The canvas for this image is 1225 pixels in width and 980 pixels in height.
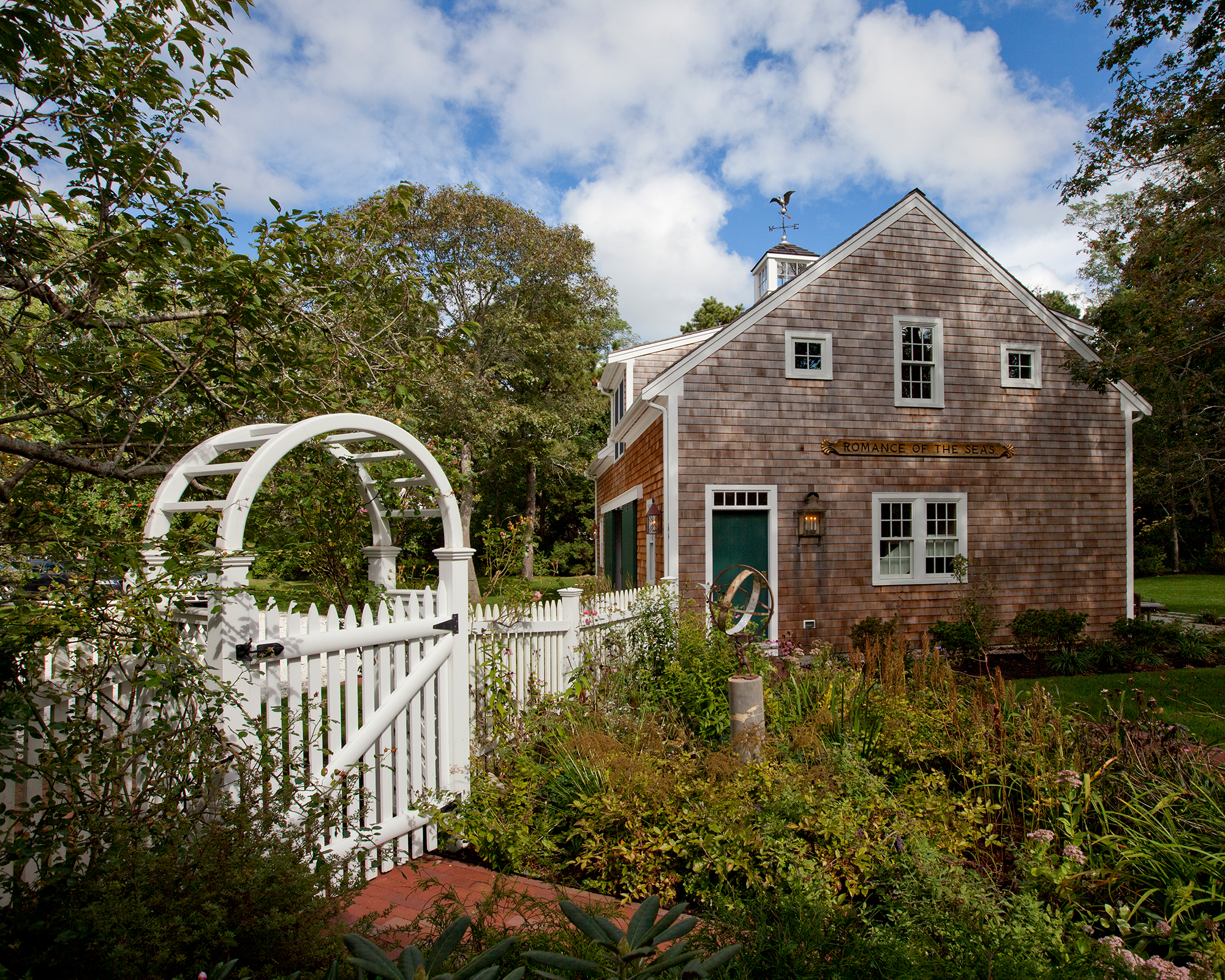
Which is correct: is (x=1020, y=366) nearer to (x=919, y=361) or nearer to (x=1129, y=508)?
Answer: (x=919, y=361)

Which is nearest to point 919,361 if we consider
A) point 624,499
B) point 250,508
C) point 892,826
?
point 624,499

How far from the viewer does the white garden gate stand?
8.82 feet

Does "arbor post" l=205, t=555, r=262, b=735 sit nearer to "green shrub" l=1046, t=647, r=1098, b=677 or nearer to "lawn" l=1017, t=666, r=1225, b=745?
"lawn" l=1017, t=666, r=1225, b=745

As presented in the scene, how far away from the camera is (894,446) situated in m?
10.0

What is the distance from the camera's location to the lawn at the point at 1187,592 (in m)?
14.5

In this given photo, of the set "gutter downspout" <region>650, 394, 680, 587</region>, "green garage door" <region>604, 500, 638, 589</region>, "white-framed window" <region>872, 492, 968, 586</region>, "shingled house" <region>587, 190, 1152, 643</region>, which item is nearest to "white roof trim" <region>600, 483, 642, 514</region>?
"green garage door" <region>604, 500, 638, 589</region>

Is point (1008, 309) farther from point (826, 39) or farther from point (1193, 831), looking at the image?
point (1193, 831)

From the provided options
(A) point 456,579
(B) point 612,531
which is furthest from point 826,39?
(B) point 612,531

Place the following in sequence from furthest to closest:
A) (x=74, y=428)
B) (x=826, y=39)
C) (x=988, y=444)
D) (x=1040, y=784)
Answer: (x=988, y=444)
(x=826, y=39)
(x=74, y=428)
(x=1040, y=784)

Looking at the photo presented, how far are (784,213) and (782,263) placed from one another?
162cm

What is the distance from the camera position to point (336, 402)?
15.0 ft

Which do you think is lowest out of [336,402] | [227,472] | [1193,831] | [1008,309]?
[1193,831]

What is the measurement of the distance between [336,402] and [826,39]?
23.7 ft

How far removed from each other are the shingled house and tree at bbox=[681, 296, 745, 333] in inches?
882
